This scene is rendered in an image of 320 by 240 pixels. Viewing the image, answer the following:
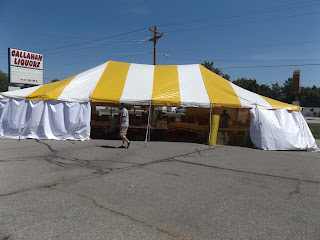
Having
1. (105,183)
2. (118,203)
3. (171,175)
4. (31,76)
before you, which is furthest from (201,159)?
(31,76)

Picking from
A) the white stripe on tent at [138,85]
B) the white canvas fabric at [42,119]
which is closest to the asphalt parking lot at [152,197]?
the white canvas fabric at [42,119]

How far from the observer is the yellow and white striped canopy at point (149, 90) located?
424 inches

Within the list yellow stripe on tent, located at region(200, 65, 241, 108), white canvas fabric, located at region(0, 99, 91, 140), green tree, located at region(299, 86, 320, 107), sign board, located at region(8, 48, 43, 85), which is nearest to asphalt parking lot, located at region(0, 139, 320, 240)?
white canvas fabric, located at region(0, 99, 91, 140)

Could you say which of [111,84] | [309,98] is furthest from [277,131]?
[309,98]

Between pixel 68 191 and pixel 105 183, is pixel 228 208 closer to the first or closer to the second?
pixel 105 183

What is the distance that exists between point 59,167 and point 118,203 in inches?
110

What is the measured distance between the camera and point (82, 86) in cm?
1164

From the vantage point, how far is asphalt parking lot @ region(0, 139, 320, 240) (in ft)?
10.8

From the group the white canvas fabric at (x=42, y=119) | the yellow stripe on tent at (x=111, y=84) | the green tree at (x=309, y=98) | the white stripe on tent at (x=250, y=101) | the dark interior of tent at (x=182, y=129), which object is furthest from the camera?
the green tree at (x=309, y=98)

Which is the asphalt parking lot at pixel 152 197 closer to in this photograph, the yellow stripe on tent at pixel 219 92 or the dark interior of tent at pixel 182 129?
the yellow stripe on tent at pixel 219 92

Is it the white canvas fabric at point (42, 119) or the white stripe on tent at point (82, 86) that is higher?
the white stripe on tent at point (82, 86)

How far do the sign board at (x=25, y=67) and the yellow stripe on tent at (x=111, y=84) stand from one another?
1113cm

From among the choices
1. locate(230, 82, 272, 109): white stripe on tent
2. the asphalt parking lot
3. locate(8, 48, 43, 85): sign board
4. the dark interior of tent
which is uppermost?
locate(8, 48, 43, 85): sign board

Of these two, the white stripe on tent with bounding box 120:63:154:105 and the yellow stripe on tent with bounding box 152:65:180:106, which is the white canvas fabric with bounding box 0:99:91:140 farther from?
the yellow stripe on tent with bounding box 152:65:180:106
